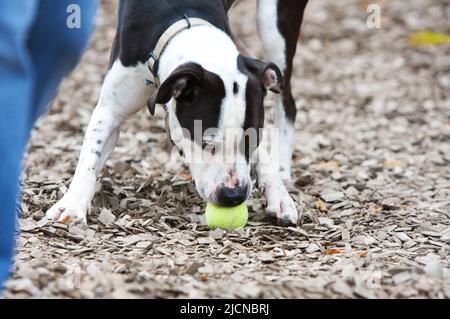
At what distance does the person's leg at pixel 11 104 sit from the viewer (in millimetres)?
2832

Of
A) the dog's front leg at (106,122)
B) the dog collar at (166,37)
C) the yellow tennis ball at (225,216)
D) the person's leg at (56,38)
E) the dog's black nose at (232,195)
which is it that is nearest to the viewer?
the person's leg at (56,38)

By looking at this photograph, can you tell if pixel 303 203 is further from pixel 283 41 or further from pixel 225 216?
pixel 283 41

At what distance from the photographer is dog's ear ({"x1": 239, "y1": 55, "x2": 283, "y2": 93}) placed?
13.6 ft

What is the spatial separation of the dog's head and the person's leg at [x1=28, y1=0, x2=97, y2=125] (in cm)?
73

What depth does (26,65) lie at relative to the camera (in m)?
2.94

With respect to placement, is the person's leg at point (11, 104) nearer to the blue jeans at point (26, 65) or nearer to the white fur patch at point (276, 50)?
the blue jeans at point (26, 65)

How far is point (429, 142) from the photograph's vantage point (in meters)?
6.38

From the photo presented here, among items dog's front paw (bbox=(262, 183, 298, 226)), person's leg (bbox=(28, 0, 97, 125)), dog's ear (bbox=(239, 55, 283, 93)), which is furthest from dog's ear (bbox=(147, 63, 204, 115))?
dog's front paw (bbox=(262, 183, 298, 226))

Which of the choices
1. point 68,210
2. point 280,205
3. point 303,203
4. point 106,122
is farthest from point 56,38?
point 303,203

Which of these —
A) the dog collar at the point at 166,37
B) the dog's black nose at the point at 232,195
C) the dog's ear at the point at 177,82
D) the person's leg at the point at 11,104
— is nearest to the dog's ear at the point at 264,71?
the dog's ear at the point at 177,82

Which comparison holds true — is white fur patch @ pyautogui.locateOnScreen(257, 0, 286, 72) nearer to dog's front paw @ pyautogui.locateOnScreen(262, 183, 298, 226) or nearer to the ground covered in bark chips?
the ground covered in bark chips

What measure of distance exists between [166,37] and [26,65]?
4.88 ft

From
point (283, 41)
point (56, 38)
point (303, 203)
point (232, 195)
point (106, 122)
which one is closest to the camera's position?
point (56, 38)

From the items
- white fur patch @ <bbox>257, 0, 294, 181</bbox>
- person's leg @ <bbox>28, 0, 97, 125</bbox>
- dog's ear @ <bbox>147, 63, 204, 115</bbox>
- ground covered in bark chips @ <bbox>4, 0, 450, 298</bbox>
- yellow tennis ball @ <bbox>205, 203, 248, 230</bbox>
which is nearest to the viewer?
person's leg @ <bbox>28, 0, 97, 125</bbox>
